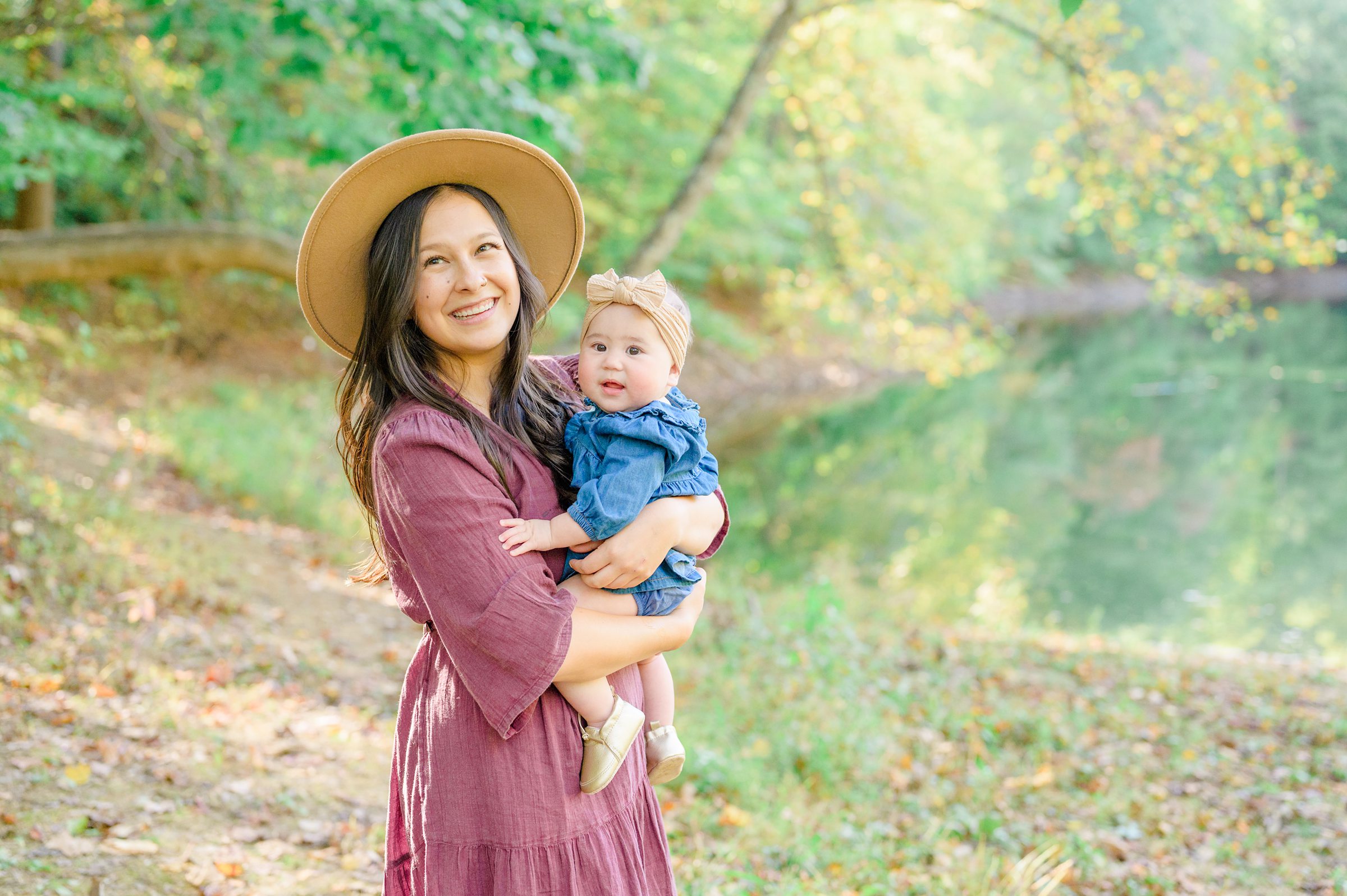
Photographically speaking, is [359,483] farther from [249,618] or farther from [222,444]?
[222,444]

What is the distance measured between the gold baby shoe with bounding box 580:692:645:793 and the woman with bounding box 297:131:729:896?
0.03 m

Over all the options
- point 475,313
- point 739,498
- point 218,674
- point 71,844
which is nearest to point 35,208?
point 218,674

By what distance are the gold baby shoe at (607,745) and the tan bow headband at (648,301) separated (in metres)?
0.73

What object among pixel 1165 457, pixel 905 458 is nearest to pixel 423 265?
pixel 905 458

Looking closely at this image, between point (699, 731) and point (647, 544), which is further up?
point (699, 731)

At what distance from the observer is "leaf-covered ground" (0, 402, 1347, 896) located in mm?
3861

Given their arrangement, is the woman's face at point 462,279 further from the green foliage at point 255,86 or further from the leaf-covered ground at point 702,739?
the green foliage at point 255,86

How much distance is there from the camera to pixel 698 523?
2193mm

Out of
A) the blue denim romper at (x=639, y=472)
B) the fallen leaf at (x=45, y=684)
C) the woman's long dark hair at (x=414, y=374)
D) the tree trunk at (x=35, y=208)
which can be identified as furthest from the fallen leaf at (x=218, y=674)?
the tree trunk at (x=35, y=208)

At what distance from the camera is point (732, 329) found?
16.9 meters

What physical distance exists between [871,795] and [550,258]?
3668mm

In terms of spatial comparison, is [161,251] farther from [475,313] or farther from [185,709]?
[475,313]

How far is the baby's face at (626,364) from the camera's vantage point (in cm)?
219

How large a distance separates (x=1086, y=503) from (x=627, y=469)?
1322cm
